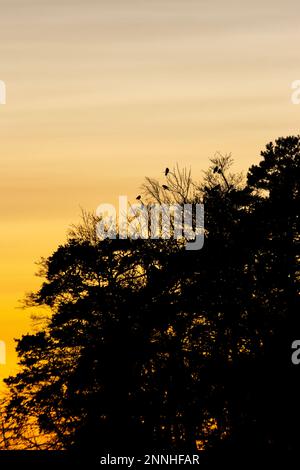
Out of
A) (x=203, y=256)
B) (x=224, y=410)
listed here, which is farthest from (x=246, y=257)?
(x=224, y=410)

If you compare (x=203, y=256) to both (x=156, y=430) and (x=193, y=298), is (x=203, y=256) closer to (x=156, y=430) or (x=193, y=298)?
(x=193, y=298)

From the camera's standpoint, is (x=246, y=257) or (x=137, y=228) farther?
(x=137, y=228)

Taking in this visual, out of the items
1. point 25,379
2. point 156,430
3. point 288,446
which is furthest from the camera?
point 25,379

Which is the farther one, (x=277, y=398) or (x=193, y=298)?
(x=193, y=298)

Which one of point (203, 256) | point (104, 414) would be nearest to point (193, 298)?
point (203, 256)

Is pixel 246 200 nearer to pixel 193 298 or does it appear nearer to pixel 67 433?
pixel 193 298

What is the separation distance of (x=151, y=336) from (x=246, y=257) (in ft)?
15.7

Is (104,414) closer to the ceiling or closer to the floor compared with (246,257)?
closer to the floor

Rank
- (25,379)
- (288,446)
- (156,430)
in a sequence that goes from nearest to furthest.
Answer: (288,446) < (156,430) < (25,379)

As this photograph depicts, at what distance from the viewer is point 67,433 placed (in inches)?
2399

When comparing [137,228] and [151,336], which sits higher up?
[137,228]

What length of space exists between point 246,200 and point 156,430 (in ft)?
32.3

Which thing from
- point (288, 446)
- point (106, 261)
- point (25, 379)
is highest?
point (106, 261)

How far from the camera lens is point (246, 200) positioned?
61031 mm
